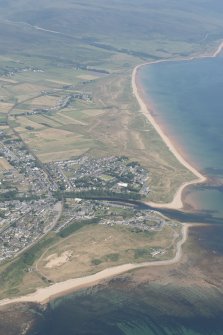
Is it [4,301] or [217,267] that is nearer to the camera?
[4,301]

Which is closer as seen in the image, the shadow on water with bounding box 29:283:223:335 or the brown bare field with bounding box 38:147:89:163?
the shadow on water with bounding box 29:283:223:335

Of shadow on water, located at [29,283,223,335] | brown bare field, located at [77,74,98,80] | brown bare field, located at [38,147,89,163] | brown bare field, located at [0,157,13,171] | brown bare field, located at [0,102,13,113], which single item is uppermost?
shadow on water, located at [29,283,223,335]

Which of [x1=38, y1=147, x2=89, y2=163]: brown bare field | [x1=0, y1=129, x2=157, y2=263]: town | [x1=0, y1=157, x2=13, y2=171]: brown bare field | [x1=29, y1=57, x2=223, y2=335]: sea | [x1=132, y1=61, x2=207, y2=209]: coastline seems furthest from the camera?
[x1=38, y1=147, x2=89, y2=163]: brown bare field

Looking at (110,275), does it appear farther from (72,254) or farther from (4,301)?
(4,301)

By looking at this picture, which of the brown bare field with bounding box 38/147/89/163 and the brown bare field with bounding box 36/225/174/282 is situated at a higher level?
the brown bare field with bounding box 36/225/174/282

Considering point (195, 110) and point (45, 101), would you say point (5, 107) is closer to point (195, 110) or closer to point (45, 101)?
point (45, 101)

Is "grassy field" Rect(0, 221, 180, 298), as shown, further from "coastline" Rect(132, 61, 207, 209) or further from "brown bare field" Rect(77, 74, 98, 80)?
"brown bare field" Rect(77, 74, 98, 80)

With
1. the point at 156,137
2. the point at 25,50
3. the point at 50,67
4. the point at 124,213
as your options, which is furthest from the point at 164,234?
the point at 25,50

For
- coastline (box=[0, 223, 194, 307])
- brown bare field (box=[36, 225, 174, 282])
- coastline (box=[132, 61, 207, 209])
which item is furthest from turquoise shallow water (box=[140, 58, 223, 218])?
coastline (box=[0, 223, 194, 307])

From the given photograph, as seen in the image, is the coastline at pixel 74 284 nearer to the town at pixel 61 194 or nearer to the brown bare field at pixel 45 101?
the town at pixel 61 194
